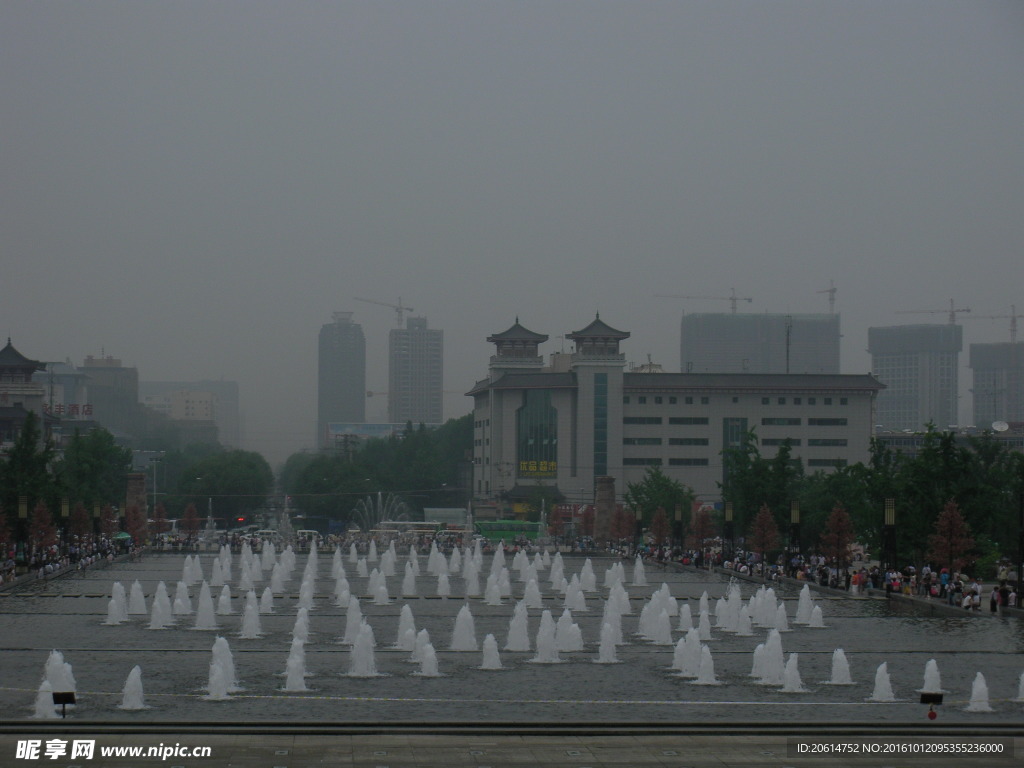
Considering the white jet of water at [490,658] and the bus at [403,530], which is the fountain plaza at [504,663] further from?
the bus at [403,530]

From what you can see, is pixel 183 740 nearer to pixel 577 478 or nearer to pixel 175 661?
pixel 175 661

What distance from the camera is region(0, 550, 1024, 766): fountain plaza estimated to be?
2328 cm

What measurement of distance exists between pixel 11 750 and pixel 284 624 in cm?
1908

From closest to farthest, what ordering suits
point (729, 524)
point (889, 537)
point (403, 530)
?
1. point (889, 537)
2. point (729, 524)
3. point (403, 530)

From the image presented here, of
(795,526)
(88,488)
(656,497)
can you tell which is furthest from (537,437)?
(795,526)

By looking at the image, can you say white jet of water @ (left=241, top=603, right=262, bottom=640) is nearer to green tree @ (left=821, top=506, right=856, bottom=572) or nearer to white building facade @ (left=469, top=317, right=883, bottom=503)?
green tree @ (left=821, top=506, right=856, bottom=572)

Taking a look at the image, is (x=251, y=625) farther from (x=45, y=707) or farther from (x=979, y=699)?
(x=979, y=699)

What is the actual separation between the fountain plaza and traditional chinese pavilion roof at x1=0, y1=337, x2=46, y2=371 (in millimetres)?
74285

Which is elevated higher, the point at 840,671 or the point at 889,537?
the point at 889,537

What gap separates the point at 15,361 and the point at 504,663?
99.1m

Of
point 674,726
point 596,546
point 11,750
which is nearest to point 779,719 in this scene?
point 674,726

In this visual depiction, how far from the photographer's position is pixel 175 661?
30078mm

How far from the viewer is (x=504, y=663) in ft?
101

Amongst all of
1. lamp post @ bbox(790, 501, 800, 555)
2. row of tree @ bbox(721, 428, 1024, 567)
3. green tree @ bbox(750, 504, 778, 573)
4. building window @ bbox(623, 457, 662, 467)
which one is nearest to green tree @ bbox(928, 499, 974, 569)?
row of tree @ bbox(721, 428, 1024, 567)
